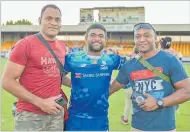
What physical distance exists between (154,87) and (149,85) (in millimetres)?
63

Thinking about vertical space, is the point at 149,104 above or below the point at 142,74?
below

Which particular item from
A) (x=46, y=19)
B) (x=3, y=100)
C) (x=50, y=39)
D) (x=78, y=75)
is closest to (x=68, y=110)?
(x=78, y=75)

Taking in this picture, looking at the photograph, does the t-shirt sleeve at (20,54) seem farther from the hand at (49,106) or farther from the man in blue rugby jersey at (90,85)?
the man in blue rugby jersey at (90,85)

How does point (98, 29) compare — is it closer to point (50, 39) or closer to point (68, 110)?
point (50, 39)

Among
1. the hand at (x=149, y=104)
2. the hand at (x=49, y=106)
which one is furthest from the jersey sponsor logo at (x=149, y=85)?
the hand at (x=49, y=106)

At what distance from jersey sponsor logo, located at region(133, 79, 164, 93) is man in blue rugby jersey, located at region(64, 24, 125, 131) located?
0.63 meters

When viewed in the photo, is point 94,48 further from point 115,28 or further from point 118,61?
point 115,28

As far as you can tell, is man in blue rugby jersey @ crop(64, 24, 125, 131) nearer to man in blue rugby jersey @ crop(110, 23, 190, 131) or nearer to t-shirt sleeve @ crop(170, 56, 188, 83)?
man in blue rugby jersey @ crop(110, 23, 190, 131)

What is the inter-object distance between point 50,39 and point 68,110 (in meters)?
1.02

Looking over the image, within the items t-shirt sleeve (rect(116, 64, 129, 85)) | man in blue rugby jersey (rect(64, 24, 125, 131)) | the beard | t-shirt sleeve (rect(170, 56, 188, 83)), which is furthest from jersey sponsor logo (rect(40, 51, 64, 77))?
t-shirt sleeve (rect(170, 56, 188, 83))

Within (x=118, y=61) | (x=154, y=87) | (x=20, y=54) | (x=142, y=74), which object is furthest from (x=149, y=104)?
(x=20, y=54)

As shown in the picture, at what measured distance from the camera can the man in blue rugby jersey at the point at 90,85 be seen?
4.02m

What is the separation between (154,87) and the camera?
354 cm

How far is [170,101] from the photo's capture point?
3.43 metres
